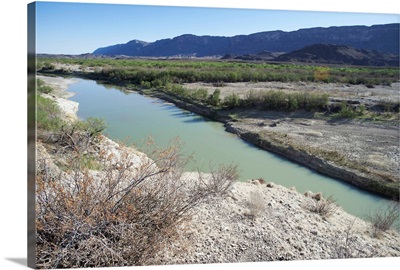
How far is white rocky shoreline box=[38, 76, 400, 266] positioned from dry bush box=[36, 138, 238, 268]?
0.86 feet

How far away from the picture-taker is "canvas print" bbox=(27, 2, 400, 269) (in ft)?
12.4

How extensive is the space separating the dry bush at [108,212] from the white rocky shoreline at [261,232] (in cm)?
26

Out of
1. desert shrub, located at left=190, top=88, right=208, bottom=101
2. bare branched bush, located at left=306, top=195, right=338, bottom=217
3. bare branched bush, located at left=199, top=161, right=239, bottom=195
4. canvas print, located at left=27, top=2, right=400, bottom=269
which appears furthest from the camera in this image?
desert shrub, located at left=190, top=88, right=208, bottom=101

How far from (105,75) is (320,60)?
264 cm

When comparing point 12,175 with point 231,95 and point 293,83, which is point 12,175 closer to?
point 231,95

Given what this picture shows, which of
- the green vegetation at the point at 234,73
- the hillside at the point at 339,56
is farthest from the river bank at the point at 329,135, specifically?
the hillside at the point at 339,56

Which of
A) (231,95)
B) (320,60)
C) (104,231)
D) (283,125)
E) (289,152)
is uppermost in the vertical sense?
(320,60)

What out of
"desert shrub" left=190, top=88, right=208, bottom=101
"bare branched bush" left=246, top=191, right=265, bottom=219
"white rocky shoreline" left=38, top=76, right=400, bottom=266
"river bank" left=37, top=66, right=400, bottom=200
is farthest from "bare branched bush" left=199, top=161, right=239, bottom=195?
"desert shrub" left=190, top=88, right=208, bottom=101

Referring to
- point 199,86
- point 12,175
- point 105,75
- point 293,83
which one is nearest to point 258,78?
point 293,83

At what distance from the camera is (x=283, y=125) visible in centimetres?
534

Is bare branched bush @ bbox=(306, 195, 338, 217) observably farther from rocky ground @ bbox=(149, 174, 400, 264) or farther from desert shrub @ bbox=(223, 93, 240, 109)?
desert shrub @ bbox=(223, 93, 240, 109)

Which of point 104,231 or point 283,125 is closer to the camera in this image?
point 104,231

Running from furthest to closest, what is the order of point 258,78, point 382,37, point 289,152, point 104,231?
point 289,152
point 258,78
point 382,37
point 104,231

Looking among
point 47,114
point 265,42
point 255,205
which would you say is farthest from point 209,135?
point 47,114
